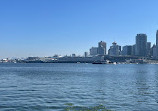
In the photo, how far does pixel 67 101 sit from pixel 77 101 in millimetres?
1260

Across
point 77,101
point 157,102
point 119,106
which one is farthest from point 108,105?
point 157,102

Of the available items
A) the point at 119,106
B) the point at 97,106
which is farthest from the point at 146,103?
the point at 97,106

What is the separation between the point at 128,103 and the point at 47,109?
1015 centimetres

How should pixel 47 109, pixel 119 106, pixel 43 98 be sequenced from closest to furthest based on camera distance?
1. pixel 47 109
2. pixel 119 106
3. pixel 43 98

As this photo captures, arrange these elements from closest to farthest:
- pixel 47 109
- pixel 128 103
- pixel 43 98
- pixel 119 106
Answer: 1. pixel 47 109
2. pixel 119 106
3. pixel 128 103
4. pixel 43 98

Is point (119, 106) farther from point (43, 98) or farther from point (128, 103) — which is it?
point (43, 98)

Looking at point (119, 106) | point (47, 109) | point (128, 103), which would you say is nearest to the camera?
point (47, 109)

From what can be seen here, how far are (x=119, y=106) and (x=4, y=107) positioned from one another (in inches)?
511

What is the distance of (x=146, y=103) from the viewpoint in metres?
29.9

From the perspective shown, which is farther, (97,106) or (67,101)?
(67,101)

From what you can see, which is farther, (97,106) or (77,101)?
(77,101)

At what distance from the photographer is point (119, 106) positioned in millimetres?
27438

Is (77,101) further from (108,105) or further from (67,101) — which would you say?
(108,105)

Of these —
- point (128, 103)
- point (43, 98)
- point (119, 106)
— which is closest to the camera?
point (119, 106)
